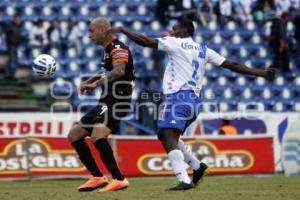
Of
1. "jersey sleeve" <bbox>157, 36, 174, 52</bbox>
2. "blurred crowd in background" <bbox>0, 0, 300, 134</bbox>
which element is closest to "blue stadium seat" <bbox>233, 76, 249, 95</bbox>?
"blurred crowd in background" <bbox>0, 0, 300, 134</bbox>

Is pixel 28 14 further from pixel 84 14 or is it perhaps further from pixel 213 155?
pixel 213 155

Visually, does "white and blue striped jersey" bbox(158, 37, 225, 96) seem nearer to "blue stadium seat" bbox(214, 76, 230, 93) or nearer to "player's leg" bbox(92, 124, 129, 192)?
"player's leg" bbox(92, 124, 129, 192)

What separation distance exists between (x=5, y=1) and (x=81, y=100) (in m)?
3.75

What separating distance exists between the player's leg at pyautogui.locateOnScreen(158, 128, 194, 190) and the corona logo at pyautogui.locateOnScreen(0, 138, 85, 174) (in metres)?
5.66

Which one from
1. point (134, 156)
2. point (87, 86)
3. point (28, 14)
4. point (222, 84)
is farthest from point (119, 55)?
point (222, 84)

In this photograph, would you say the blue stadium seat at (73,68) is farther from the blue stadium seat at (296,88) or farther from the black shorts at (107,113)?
the black shorts at (107,113)

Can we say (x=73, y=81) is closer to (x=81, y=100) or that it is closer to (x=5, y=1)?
(x=81, y=100)

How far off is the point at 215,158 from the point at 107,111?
260 inches

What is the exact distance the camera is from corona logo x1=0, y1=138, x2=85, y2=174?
1627 centimetres

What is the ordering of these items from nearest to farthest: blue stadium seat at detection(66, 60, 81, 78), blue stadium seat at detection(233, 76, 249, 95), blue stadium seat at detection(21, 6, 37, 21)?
blue stadium seat at detection(66, 60, 81, 78) → blue stadium seat at detection(21, 6, 37, 21) → blue stadium seat at detection(233, 76, 249, 95)

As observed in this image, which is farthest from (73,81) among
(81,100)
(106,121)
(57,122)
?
(106,121)

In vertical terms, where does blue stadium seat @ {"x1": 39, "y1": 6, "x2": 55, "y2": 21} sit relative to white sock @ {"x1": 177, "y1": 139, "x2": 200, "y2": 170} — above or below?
above

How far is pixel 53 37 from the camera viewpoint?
2286 cm

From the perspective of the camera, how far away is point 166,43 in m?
11.1
